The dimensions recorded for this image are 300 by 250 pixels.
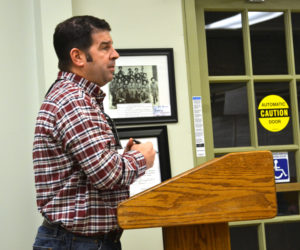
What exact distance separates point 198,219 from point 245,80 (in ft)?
6.56

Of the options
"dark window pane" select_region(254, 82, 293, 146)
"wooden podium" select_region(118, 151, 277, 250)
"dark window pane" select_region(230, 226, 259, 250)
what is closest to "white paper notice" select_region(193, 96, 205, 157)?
"dark window pane" select_region(254, 82, 293, 146)

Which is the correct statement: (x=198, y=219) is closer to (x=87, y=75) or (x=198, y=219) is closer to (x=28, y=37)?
(x=87, y=75)

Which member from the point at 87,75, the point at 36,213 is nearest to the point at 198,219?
the point at 87,75

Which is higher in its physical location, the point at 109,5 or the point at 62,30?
the point at 109,5

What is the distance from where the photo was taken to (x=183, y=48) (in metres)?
2.79

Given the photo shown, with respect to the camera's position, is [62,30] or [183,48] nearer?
[62,30]

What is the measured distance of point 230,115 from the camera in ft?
9.83

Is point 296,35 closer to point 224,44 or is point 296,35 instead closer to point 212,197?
point 224,44

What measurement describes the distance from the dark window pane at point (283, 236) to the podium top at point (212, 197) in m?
1.95

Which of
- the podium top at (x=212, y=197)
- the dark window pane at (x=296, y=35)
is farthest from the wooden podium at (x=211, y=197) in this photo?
the dark window pane at (x=296, y=35)

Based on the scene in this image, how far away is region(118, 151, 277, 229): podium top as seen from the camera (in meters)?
1.12

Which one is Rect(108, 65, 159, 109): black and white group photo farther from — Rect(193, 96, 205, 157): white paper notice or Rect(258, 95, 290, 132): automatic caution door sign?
Rect(258, 95, 290, 132): automatic caution door sign

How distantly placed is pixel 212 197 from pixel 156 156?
5.06 feet

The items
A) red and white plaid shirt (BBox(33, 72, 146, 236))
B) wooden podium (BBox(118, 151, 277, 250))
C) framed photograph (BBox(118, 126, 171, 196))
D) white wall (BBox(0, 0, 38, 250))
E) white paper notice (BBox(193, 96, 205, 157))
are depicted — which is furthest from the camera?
white paper notice (BBox(193, 96, 205, 157))
